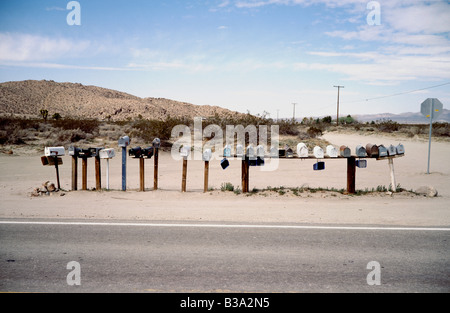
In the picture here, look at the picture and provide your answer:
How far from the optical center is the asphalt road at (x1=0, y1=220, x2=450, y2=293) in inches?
152

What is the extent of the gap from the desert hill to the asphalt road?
63.5 meters

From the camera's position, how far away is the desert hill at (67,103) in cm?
6994

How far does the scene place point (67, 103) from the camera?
76.7 m

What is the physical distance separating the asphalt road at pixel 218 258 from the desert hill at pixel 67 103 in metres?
63.5

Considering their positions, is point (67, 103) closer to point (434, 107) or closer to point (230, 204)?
point (434, 107)

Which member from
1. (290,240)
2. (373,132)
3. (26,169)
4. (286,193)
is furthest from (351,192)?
(373,132)

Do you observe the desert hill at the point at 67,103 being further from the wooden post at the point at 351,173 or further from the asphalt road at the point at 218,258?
the asphalt road at the point at 218,258

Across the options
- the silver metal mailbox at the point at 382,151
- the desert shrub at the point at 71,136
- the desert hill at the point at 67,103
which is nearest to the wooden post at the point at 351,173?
the silver metal mailbox at the point at 382,151

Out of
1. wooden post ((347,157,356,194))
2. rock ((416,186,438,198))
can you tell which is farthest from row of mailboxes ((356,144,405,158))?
rock ((416,186,438,198))

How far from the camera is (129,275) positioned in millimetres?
4070

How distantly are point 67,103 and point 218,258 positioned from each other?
8079 cm

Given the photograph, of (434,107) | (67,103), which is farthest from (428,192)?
(67,103)

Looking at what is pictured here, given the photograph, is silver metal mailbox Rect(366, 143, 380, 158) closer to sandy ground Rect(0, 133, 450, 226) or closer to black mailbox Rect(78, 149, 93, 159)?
sandy ground Rect(0, 133, 450, 226)
